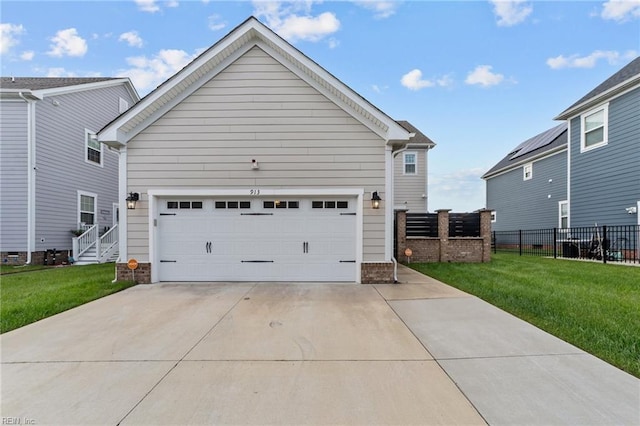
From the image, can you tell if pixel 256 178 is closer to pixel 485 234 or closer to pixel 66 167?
pixel 485 234

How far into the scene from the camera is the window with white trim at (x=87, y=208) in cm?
1271

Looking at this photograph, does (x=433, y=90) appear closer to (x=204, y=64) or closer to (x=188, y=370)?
(x=204, y=64)

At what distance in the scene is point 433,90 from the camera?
50.9ft

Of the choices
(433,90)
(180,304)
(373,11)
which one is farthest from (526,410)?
(433,90)

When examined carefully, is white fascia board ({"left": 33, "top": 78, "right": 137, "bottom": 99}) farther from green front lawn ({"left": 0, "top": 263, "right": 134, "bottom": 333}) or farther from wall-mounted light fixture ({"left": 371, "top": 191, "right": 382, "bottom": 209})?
wall-mounted light fixture ({"left": 371, "top": 191, "right": 382, "bottom": 209})

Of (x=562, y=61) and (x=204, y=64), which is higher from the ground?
(x=562, y=61)

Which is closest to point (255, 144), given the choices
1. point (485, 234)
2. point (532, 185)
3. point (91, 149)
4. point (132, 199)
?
point (132, 199)

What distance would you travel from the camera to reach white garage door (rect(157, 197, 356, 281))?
286 inches

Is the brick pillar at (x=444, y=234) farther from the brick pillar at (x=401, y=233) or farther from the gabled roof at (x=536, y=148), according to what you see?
the gabled roof at (x=536, y=148)

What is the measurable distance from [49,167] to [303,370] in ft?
45.4

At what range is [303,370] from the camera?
2.93m

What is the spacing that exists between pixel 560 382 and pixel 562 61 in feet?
53.2

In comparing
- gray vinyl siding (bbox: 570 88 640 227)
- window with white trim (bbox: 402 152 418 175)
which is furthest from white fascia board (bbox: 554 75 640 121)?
window with white trim (bbox: 402 152 418 175)

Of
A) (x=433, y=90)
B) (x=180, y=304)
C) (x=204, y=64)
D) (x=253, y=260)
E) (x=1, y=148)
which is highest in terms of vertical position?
(x=433, y=90)
